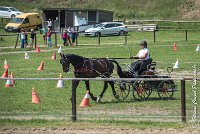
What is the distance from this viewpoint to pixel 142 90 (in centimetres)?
1652

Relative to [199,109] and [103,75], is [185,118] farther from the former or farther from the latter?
[103,75]

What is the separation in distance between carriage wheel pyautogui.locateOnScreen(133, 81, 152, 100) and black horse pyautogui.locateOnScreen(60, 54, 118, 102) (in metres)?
0.66

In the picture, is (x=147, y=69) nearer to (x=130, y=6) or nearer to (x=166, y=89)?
(x=166, y=89)

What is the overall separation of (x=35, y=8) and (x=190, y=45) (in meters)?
36.3

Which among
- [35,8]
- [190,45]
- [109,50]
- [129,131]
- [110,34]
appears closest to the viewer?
[129,131]

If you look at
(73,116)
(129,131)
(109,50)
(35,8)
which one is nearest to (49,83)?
(73,116)

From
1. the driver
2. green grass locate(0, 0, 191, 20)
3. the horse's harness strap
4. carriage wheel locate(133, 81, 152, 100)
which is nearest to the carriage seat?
the driver

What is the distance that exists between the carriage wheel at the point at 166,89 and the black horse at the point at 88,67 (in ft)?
A: 4.38

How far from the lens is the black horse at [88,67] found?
1641cm

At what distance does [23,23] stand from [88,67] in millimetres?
42909

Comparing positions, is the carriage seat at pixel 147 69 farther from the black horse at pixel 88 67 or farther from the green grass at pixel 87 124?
the green grass at pixel 87 124

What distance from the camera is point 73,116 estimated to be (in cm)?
1295

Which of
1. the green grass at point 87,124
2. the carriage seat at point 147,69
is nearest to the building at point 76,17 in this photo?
the carriage seat at point 147,69

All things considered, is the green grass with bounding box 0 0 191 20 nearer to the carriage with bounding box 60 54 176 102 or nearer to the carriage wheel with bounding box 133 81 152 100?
the carriage with bounding box 60 54 176 102
